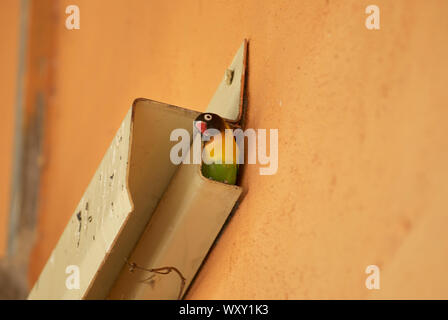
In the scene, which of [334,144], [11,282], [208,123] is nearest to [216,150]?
[208,123]

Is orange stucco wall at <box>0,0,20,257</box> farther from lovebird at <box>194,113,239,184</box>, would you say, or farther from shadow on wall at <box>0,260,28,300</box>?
lovebird at <box>194,113,239,184</box>

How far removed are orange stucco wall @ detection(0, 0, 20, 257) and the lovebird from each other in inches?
73.2

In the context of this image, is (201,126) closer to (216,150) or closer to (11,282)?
(216,150)

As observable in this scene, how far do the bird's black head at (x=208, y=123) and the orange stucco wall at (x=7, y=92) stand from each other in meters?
1.87

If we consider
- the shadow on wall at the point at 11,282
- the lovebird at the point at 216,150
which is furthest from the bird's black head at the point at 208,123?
the shadow on wall at the point at 11,282

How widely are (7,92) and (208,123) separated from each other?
1974mm

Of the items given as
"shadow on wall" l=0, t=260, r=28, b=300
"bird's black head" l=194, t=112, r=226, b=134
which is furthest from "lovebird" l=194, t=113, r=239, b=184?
"shadow on wall" l=0, t=260, r=28, b=300

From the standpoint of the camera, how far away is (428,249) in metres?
0.44

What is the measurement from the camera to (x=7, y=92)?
243cm

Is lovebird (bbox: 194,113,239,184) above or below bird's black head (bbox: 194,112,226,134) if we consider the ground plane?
below

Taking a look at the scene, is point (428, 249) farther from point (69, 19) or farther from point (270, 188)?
point (69, 19)

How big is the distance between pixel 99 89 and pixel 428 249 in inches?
59.2

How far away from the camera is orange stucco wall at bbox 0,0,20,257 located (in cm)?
236

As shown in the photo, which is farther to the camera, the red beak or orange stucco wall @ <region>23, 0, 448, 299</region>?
the red beak
